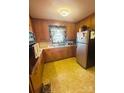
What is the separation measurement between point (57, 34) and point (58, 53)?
3.34ft

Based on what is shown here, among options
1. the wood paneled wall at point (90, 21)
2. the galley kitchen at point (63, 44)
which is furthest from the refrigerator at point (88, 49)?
the wood paneled wall at point (90, 21)

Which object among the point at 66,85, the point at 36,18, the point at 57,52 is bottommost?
the point at 66,85

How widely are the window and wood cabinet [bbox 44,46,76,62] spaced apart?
522 mm

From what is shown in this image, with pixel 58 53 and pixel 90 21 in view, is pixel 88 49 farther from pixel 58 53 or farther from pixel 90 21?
pixel 58 53

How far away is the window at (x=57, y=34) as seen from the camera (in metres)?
4.61

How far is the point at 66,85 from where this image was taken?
2234 millimetres

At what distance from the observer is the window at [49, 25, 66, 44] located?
4605 mm

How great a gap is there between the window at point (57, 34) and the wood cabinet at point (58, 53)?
1.71ft
